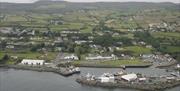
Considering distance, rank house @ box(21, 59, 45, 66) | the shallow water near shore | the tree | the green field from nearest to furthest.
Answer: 1. the shallow water near shore
2. house @ box(21, 59, 45, 66)
3. the tree
4. the green field

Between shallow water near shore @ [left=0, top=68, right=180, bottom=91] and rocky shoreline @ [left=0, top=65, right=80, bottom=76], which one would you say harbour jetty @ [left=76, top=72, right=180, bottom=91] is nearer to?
shallow water near shore @ [left=0, top=68, right=180, bottom=91]

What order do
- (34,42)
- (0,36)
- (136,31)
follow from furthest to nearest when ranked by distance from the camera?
(136,31) → (0,36) → (34,42)

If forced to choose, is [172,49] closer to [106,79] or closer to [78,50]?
[78,50]

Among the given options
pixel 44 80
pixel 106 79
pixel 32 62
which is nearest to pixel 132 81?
pixel 106 79

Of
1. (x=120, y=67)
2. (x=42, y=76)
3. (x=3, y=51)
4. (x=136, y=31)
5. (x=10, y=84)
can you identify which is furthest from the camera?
(x=136, y=31)

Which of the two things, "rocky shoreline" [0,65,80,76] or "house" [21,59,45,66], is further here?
"house" [21,59,45,66]

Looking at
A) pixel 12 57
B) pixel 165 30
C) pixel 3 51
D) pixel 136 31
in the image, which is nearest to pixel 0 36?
pixel 3 51

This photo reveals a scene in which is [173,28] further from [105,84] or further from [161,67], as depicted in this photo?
[105,84]

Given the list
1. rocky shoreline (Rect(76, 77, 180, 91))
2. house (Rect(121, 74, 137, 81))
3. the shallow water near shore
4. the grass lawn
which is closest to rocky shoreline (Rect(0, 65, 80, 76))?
the shallow water near shore
